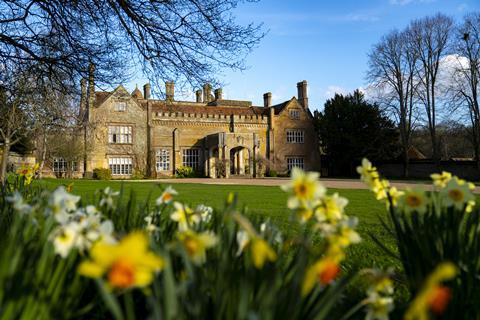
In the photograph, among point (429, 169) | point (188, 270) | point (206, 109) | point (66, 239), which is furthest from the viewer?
point (206, 109)

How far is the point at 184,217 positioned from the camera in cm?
195

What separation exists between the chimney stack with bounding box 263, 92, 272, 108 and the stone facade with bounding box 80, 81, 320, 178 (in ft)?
6.34

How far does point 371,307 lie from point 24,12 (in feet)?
27.5

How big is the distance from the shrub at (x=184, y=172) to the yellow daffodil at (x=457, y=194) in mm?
32930

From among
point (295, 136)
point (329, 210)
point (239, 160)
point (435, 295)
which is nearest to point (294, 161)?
point (295, 136)

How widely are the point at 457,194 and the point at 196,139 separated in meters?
34.6

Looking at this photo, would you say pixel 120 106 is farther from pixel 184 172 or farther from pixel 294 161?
pixel 294 161

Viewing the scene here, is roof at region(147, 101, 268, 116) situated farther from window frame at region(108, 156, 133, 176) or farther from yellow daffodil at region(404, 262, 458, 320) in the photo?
yellow daffodil at region(404, 262, 458, 320)

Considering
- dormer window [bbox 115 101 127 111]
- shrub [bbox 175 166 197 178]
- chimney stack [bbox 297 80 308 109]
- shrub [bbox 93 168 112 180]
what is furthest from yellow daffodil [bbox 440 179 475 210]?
chimney stack [bbox 297 80 308 109]

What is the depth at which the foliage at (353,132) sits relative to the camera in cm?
3259

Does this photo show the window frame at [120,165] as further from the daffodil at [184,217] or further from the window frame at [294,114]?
the daffodil at [184,217]

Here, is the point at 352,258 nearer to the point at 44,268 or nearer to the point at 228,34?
the point at 44,268

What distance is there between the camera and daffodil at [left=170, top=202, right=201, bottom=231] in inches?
74.9

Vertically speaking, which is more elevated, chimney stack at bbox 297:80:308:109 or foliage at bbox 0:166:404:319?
chimney stack at bbox 297:80:308:109
